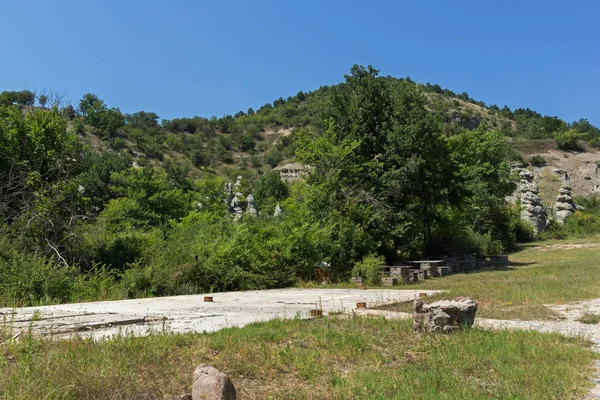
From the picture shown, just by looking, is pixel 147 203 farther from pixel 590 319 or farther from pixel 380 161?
pixel 590 319

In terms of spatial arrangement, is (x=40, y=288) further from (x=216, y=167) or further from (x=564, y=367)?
(x=216, y=167)

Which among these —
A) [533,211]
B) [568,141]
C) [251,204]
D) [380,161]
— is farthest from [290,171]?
[380,161]

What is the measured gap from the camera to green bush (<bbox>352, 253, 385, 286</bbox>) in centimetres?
1627

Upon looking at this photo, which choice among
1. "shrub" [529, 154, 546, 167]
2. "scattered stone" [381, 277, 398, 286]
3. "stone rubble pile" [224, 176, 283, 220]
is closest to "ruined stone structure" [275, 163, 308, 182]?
"stone rubble pile" [224, 176, 283, 220]

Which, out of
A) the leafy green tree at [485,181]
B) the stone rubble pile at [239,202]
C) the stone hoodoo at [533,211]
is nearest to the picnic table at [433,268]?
the leafy green tree at [485,181]

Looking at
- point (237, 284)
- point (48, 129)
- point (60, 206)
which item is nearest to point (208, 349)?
point (237, 284)

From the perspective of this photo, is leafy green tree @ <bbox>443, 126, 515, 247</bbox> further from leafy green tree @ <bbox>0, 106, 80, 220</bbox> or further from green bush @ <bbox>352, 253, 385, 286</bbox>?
leafy green tree @ <bbox>0, 106, 80, 220</bbox>

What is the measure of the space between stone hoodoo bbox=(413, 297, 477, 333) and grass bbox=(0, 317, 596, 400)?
0.89 feet

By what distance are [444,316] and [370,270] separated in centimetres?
982

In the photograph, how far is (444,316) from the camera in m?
6.55

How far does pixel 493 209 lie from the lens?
37.7 m

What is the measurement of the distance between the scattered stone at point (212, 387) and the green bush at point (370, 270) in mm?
12673

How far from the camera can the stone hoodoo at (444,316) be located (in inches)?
258

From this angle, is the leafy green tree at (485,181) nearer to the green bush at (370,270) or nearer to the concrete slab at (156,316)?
the green bush at (370,270)
